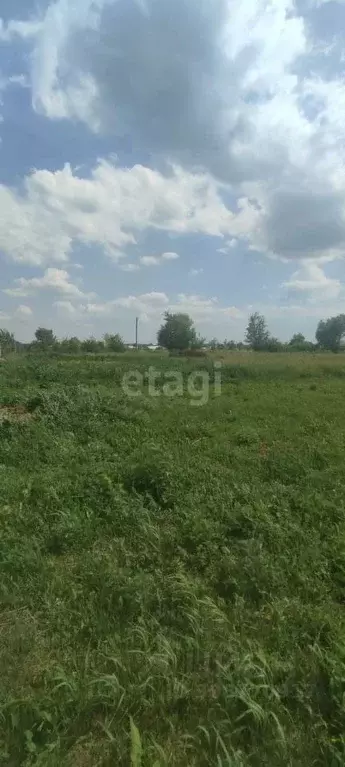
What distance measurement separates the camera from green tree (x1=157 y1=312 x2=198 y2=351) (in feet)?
153

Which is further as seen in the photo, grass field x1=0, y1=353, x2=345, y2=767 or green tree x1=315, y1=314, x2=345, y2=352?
green tree x1=315, y1=314, x2=345, y2=352

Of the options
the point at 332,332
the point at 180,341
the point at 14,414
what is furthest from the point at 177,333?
the point at 14,414

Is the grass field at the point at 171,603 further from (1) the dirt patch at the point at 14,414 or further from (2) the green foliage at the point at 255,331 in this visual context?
(2) the green foliage at the point at 255,331

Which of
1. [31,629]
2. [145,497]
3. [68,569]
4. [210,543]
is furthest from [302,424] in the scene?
[31,629]

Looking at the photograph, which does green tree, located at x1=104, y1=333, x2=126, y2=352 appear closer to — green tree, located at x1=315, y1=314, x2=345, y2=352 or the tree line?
the tree line

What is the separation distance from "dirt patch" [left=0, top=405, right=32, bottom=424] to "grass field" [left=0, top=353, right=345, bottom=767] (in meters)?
0.67

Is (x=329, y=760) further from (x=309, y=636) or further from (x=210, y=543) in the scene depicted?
(x=210, y=543)

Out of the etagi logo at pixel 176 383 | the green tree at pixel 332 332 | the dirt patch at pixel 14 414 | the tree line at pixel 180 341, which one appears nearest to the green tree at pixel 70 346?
the tree line at pixel 180 341

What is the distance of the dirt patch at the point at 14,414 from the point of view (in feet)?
25.0

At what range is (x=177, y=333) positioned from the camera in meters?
47.8

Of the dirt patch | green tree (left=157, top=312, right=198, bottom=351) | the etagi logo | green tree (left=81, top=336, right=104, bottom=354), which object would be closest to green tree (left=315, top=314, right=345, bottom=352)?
green tree (left=157, top=312, right=198, bottom=351)

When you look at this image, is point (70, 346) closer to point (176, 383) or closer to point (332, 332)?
point (176, 383)

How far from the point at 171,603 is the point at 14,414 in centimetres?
578

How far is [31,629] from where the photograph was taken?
2.96m
